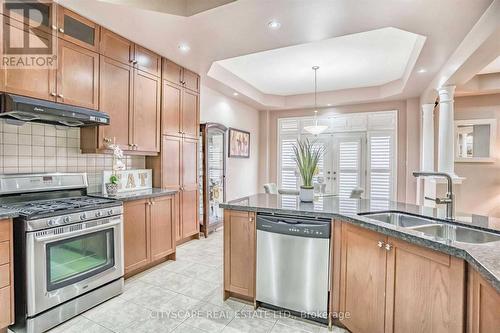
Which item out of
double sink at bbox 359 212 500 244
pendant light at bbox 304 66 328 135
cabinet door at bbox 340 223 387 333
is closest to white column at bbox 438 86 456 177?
pendant light at bbox 304 66 328 135

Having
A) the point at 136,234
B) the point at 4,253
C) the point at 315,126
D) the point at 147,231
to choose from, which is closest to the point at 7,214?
the point at 4,253

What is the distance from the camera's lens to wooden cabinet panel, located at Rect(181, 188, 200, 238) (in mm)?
3863

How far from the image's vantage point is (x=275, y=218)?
216 cm

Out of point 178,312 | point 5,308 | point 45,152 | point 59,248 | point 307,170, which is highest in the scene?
point 45,152

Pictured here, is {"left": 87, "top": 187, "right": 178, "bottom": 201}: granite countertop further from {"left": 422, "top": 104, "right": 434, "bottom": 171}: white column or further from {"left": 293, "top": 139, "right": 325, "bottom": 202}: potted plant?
{"left": 422, "top": 104, "right": 434, "bottom": 171}: white column

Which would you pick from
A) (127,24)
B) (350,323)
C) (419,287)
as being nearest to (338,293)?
(350,323)

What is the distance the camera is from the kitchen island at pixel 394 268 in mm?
1168

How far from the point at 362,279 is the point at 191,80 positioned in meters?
3.45

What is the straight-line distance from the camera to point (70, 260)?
2201mm

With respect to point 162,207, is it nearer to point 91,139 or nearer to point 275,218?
point 91,139

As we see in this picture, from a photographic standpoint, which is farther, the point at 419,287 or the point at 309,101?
the point at 309,101

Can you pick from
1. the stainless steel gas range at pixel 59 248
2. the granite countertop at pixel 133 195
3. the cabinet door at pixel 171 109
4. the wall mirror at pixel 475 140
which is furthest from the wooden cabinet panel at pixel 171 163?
the wall mirror at pixel 475 140

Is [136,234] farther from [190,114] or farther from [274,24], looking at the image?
[274,24]

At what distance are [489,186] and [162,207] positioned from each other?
5.46m
